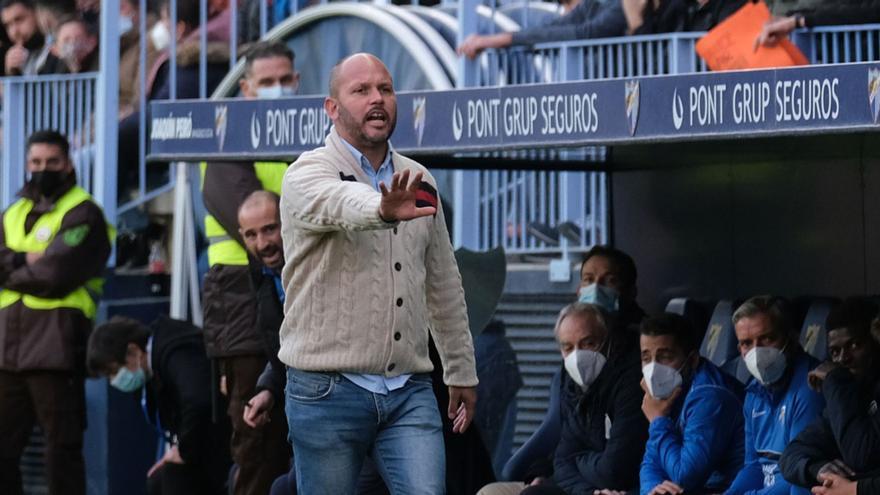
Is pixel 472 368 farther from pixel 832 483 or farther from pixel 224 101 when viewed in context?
pixel 224 101

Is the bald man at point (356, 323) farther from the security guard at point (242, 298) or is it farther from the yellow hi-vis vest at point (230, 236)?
the yellow hi-vis vest at point (230, 236)

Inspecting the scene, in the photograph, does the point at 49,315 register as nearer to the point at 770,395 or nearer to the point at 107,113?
the point at 107,113

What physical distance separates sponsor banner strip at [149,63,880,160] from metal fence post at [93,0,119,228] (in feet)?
10.1

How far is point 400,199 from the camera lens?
5.56m

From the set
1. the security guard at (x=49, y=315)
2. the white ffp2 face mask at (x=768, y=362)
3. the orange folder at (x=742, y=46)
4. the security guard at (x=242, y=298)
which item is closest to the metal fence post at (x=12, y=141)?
the security guard at (x=49, y=315)

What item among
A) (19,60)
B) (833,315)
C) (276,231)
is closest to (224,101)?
(276,231)

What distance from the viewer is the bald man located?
238 inches

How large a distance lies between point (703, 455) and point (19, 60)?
7099 mm

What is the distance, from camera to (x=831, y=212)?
29.9 feet

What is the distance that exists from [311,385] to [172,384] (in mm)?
4042

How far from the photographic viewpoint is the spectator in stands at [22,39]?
13352 mm

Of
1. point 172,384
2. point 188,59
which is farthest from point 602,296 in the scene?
point 188,59

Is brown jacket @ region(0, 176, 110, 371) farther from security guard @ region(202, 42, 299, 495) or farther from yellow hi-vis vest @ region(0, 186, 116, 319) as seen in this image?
security guard @ region(202, 42, 299, 495)

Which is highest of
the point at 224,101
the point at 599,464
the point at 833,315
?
the point at 224,101
